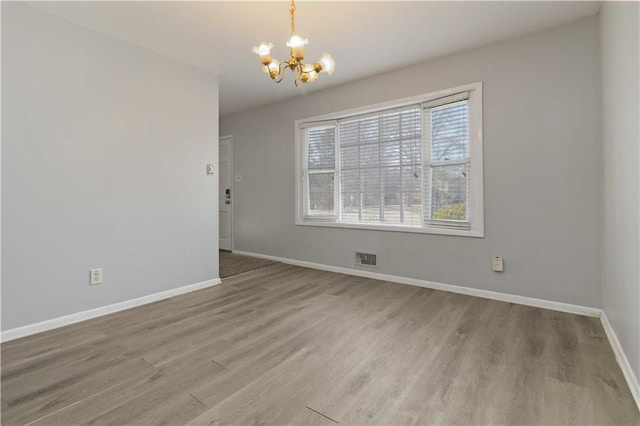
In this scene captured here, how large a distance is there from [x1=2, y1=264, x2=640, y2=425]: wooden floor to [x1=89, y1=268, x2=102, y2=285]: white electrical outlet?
32cm

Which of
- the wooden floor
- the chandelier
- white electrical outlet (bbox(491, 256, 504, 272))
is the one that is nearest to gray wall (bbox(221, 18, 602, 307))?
white electrical outlet (bbox(491, 256, 504, 272))

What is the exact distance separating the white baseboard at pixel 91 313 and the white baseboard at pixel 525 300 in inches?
66.6

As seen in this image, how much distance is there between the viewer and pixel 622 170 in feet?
5.96

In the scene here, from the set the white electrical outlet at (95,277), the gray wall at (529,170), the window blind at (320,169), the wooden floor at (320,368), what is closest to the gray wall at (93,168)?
the white electrical outlet at (95,277)

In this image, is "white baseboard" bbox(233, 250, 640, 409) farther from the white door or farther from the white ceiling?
the white ceiling

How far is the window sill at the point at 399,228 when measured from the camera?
310cm

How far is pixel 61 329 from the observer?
2359 mm

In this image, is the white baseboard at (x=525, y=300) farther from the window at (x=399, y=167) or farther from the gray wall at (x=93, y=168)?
the gray wall at (x=93, y=168)

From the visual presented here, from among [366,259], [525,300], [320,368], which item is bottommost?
[320,368]

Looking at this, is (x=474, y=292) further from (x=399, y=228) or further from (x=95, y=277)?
(x=95, y=277)

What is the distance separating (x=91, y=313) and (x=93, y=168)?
1233 mm

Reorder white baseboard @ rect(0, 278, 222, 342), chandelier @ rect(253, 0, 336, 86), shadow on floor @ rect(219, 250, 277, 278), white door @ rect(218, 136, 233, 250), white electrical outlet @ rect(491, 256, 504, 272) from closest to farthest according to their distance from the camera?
chandelier @ rect(253, 0, 336, 86)
white baseboard @ rect(0, 278, 222, 342)
white electrical outlet @ rect(491, 256, 504, 272)
shadow on floor @ rect(219, 250, 277, 278)
white door @ rect(218, 136, 233, 250)

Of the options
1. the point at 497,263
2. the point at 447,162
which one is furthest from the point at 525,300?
the point at 447,162

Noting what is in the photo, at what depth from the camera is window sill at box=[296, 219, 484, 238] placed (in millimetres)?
3102
